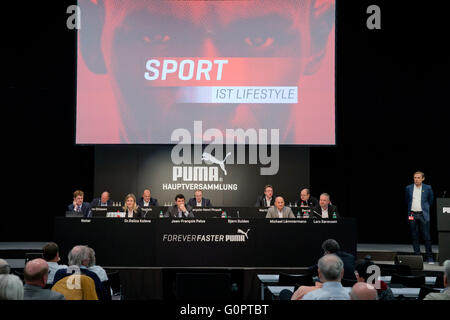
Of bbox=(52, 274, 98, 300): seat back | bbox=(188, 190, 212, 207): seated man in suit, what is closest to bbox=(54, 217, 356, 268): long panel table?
bbox=(188, 190, 212, 207): seated man in suit

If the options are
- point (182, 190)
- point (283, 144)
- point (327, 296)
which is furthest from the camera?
point (182, 190)

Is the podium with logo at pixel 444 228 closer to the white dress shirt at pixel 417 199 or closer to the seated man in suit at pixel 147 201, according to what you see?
the white dress shirt at pixel 417 199

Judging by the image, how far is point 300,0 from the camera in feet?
36.4

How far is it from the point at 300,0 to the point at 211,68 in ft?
7.67

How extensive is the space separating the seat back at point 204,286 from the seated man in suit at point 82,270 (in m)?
0.63

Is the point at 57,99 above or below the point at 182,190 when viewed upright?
above

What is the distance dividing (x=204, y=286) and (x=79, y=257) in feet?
3.53

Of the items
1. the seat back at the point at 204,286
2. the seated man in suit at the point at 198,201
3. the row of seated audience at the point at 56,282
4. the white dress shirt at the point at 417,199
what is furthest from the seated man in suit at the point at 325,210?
the row of seated audience at the point at 56,282

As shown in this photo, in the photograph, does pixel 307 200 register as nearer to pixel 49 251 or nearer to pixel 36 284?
pixel 49 251

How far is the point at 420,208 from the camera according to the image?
928 centimetres

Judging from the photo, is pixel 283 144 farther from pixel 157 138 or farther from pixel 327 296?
pixel 327 296

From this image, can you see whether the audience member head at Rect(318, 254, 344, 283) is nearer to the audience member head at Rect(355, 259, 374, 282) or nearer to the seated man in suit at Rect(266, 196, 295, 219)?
the audience member head at Rect(355, 259, 374, 282)
